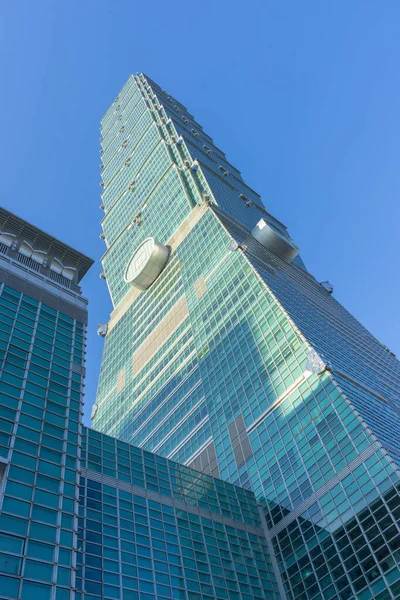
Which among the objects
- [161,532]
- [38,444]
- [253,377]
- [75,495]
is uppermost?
[253,377]

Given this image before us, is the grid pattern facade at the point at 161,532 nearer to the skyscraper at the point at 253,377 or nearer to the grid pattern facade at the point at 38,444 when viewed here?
the skyscraper at the point at 253,377

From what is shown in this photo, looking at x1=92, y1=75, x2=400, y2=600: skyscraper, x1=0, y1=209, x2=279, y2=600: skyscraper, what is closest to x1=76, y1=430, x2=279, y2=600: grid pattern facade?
x1=0, y1=209, x2=279, y2=600: skyscraper

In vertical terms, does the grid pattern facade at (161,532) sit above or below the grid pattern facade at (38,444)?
below

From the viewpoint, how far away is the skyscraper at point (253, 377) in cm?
4034

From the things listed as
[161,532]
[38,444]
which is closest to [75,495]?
[38,444]

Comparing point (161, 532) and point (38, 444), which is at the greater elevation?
point (38, 444)

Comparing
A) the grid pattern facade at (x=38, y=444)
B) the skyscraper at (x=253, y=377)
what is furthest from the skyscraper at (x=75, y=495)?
the skyscraper at (x=253, y=377)

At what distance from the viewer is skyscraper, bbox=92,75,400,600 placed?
132 ft

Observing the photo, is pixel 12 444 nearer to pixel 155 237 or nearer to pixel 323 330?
pixel 323 330

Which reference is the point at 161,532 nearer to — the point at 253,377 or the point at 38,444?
the point at 38,444

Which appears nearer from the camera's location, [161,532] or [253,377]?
[161,532]

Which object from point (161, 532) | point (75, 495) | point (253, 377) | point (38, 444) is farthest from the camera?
point (253, 377)

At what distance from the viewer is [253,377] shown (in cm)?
5806

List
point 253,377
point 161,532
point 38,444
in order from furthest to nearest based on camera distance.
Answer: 1. point 253,377
2. point 161,532
3. point 38,444
